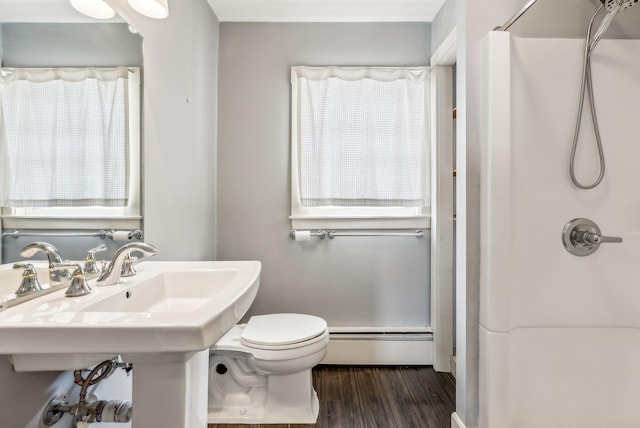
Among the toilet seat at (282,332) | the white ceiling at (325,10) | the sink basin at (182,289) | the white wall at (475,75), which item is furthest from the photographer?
the white ceiling at (325,10)

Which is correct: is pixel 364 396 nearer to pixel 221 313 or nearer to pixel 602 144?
pixel 221 313

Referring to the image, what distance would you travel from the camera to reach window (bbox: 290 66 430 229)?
7.02 feet

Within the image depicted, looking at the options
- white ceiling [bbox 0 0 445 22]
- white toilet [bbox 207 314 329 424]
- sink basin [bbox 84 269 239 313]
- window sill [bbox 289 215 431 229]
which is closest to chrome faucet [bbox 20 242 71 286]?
sink basin [bbox 84 269 239 313]

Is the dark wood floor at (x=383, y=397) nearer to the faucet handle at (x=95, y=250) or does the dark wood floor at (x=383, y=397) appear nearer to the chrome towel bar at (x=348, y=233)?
the chrome towel bar at (x=348, y=233)

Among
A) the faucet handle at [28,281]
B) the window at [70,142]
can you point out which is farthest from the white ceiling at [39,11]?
the faucet handle at [28,281]

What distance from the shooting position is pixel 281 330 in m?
1.67

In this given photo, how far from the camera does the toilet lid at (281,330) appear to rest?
5.16 feet

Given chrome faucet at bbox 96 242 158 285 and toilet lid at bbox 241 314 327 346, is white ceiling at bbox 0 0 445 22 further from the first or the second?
toilet lid at bbox 241 314 327 346

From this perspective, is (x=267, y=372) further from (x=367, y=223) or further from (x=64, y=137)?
(x=64, y=137)

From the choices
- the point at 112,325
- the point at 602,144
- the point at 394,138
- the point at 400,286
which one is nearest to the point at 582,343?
the point at 602,144

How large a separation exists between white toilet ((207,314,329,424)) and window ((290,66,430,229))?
0.78m

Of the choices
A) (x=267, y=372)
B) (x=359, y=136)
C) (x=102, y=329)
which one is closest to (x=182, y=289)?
(x=102, y=329)

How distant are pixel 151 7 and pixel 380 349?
7.12 ft

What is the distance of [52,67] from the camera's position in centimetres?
91
